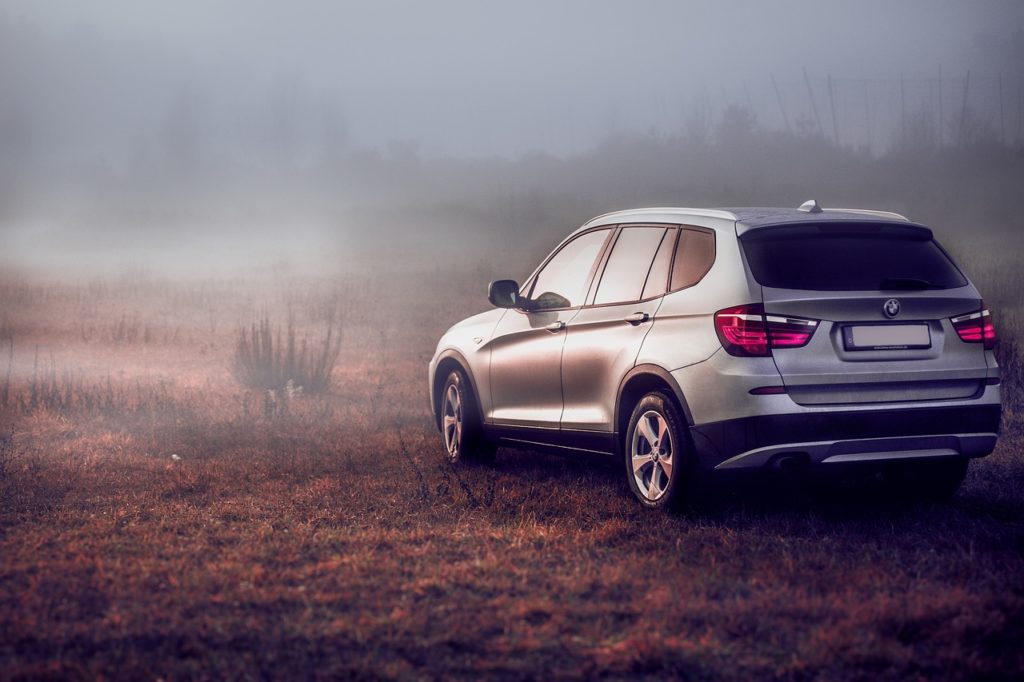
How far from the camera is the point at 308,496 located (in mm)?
8266

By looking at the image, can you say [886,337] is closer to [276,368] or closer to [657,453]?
[657,453]

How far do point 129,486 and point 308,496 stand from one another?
159 centimetres

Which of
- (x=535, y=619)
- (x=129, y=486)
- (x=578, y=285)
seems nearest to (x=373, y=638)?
(x=535, y=619)

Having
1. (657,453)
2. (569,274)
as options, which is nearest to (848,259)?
(657,453)

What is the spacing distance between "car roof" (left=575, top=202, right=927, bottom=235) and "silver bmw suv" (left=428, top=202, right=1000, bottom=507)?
0.7 inches

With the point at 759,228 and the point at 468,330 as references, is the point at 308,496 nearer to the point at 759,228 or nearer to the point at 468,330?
the point at 468,330

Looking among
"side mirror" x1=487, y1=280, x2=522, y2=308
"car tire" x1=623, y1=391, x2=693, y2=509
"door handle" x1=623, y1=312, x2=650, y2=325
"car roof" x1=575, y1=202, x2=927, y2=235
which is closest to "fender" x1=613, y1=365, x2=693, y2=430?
"car tire" x1=623, y1=391, x2=693, y2=509

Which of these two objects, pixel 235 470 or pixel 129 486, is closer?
pixel 129 486

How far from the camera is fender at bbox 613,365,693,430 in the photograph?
6.57 m

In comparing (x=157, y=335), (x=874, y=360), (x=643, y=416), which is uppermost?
(x=874, y=360)

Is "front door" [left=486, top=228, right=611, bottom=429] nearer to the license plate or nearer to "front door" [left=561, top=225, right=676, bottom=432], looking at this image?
"front door" [left=561, top=225, right=676, bottom=432]

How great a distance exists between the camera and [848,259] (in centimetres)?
654

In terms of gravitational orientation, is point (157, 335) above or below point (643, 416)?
below

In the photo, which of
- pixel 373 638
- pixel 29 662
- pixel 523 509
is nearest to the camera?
pixel 29 662
